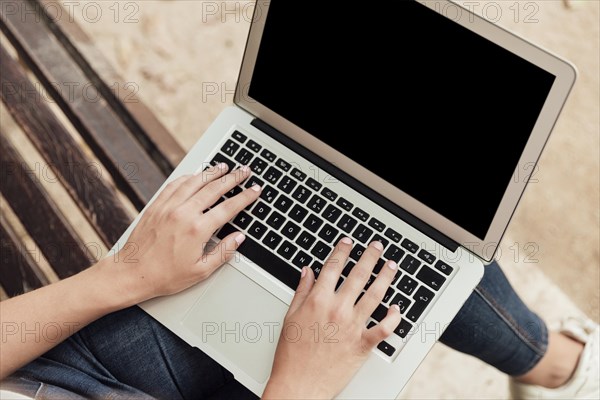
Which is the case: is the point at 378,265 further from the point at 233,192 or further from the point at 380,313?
the point at 233,192

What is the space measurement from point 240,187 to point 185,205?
3.5 inches

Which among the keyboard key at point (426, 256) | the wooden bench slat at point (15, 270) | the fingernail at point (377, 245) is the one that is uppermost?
the keyboard key at point (426, 256)

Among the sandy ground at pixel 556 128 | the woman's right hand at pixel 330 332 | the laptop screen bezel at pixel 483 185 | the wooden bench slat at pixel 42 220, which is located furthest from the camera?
the sandy ground at pixel 556 128

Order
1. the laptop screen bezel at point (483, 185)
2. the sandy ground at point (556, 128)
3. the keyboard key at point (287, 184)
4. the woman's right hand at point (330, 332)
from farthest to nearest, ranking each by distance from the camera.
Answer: the sandy ground at point (556, 128)
the keyboard key at point (287, 184)
the woman's right hand at point (330, 332)
the laptop screen bezel at point (483, 185)

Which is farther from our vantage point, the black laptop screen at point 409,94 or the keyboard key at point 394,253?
the keyboard key at point 394,253

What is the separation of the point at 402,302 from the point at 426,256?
0.07 m

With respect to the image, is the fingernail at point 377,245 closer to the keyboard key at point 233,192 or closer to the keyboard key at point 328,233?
the keyboard key at point 328,233

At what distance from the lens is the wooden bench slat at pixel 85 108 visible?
3.82ft

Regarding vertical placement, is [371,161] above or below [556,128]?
below

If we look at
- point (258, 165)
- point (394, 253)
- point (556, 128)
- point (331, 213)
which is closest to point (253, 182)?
point (258, 165)

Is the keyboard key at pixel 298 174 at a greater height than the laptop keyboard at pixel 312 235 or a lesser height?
greater

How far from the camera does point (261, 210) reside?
3.04ft

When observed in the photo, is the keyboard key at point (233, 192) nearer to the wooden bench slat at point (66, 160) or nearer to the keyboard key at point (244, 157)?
the keyboard key at point (244, 157)

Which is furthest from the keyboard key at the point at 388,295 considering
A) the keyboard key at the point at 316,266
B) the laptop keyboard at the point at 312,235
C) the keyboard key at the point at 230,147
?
the keyboard key at the point at 230,147
